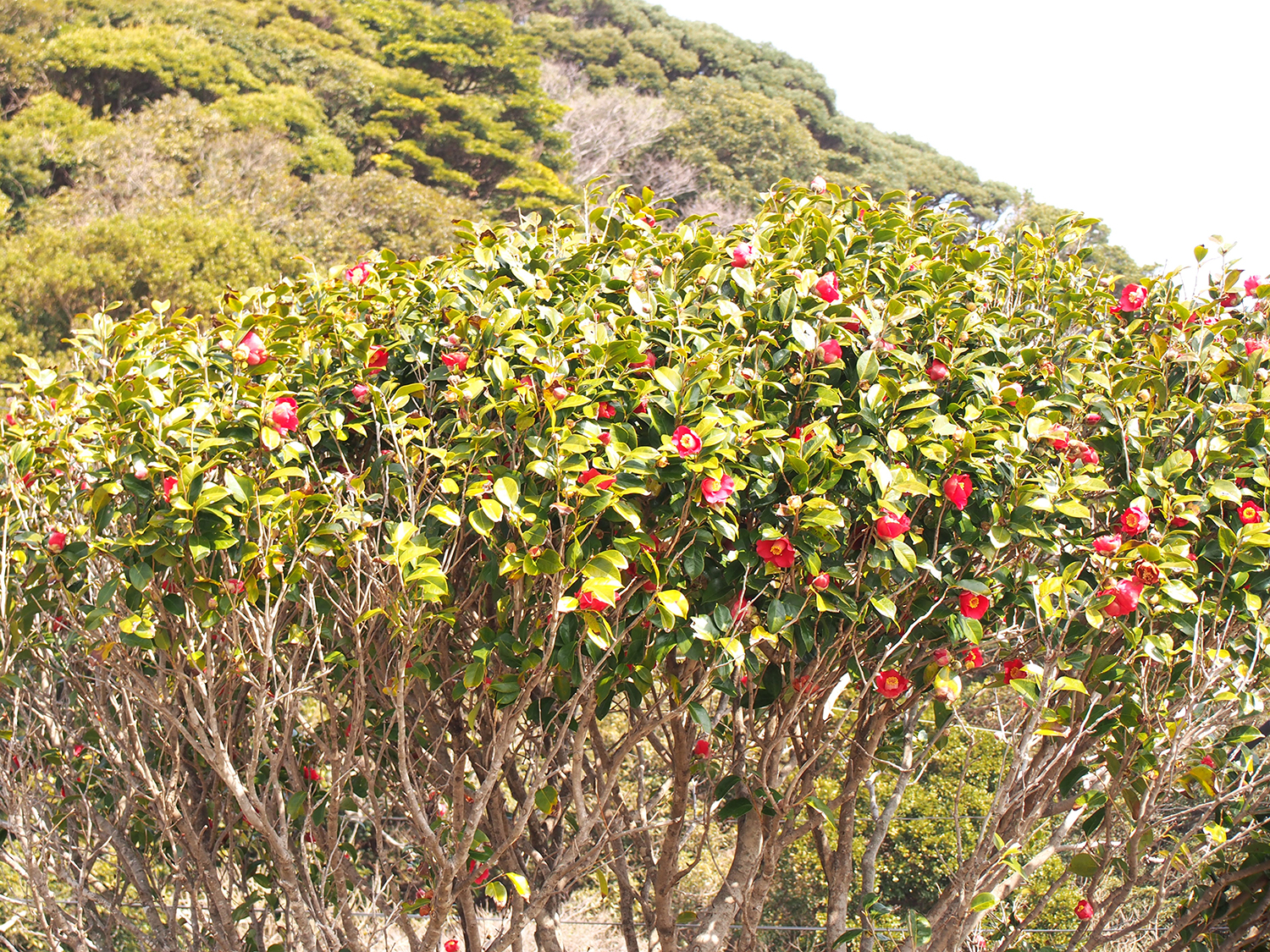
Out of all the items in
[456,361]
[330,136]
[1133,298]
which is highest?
[1133,298]

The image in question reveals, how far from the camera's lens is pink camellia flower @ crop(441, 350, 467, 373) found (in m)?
1.91

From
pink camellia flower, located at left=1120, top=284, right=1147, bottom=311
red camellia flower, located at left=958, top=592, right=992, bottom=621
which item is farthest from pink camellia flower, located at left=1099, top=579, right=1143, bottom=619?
pink camellia flower, located at left=1120, top=284, right=1147, bottom=311

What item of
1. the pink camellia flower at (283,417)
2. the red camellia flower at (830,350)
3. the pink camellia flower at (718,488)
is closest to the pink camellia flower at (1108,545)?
the red camellia flower at (830,350)

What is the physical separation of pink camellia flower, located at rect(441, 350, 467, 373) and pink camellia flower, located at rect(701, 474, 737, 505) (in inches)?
22.3

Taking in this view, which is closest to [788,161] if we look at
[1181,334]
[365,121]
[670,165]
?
[670,165]

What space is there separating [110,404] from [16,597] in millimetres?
674

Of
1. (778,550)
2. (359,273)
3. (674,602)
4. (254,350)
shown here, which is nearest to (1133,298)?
(778,550)

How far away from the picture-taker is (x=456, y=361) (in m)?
1.92

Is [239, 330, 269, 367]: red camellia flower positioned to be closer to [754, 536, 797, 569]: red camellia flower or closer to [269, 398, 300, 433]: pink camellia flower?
[269, 398, 300, 433]: pink camellia flower

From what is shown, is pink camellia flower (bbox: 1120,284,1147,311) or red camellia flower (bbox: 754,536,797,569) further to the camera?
pink camellia flower (bbox: 1120,284,1147,311)

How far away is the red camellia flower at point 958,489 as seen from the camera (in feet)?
5.96

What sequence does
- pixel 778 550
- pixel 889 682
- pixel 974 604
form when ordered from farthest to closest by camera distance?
pixel 889 682
pixel 974 604
pixel 778 550

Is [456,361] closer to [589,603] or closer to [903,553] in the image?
[589,603]

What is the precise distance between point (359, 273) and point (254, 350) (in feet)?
1.51
